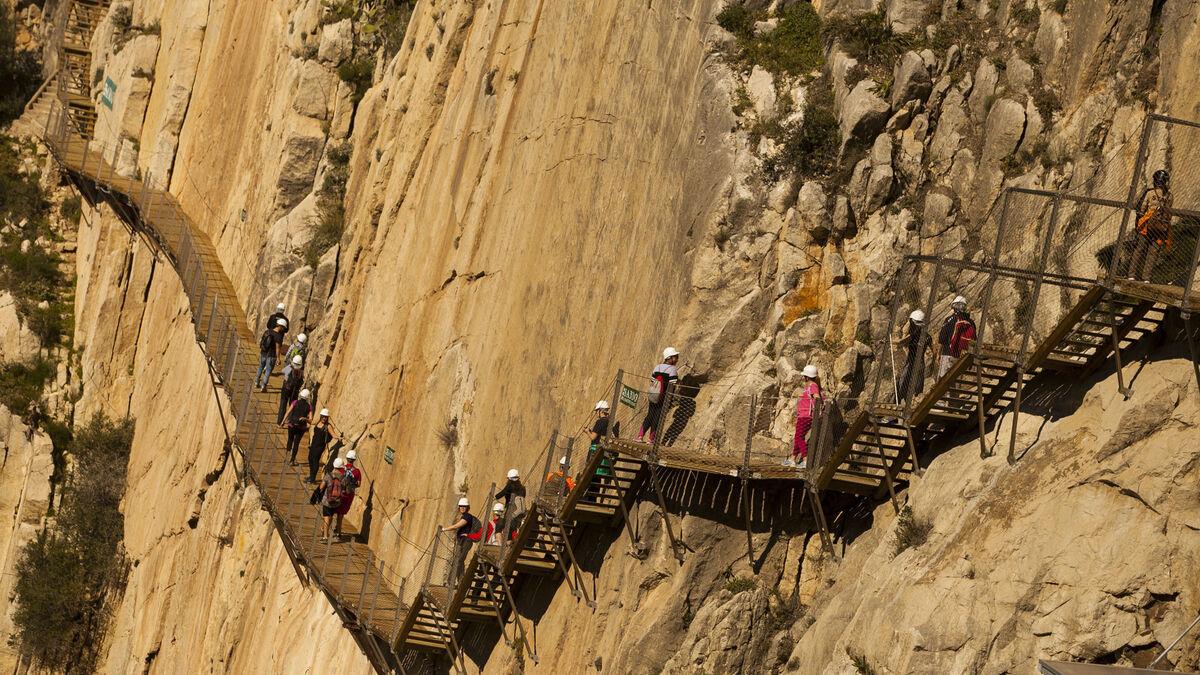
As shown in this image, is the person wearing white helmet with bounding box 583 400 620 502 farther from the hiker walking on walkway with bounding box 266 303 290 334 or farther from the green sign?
the green sign

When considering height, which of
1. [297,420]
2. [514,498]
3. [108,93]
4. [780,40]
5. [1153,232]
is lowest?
[514,498]

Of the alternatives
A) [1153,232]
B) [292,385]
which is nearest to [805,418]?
[1153,232]

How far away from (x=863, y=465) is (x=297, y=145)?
23.4 metres

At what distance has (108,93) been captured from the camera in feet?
186

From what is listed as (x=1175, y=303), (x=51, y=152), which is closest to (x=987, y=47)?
(x=1175, y=303)

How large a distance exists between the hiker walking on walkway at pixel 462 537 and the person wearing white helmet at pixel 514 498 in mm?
772

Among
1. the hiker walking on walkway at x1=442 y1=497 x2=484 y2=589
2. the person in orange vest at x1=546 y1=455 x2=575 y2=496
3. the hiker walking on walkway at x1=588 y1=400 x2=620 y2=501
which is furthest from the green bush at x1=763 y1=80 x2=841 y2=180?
the hiker walking on walkway at x1=442 y1=497 x2=484 y2=589

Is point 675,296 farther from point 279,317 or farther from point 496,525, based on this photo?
point 279,317

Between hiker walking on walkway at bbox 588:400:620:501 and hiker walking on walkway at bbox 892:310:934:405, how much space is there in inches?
162

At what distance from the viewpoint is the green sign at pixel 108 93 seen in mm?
56031

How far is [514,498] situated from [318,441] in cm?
854

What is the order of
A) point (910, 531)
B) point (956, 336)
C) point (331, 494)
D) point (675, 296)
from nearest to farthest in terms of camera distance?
point (910, 531), point (956, 336), point (675, 296), point (331, 494)

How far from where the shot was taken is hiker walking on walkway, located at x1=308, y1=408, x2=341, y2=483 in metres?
34.6

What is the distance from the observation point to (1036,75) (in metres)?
23.9
